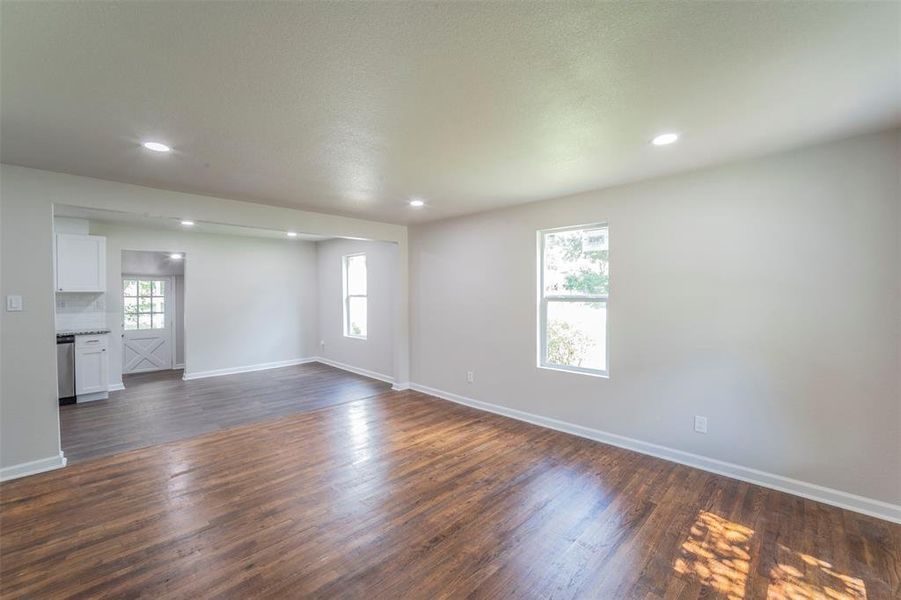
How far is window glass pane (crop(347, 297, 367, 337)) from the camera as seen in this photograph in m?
6.80

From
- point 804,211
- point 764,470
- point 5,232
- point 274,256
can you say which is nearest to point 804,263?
point 804,211

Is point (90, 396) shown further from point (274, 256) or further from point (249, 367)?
point (274, 256)

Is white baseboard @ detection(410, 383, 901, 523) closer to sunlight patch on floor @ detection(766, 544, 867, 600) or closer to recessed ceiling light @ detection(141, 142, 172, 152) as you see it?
sunlight patch on floor @ detection(766, 544, 867, 600)

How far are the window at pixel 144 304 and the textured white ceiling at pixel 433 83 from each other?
4.92 m

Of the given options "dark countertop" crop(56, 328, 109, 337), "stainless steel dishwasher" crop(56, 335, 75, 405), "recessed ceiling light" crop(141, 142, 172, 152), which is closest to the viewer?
"recessed ceiling light" crop(141, 142, 172, 152)

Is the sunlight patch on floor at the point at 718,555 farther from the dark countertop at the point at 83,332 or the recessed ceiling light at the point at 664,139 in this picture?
the dark countertop at the point at 83,332

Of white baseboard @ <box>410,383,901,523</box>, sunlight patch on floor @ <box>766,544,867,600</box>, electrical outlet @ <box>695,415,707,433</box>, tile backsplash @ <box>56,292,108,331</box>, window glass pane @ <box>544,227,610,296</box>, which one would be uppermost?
window glass pane @ <box>544,227,610,296</box>

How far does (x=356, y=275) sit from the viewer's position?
6.97 metres

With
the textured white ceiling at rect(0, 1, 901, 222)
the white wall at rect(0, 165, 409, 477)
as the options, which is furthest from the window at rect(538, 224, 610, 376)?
the white wall at rect(0, 165, 409, 477)

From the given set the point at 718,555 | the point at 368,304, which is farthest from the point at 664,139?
the point at 368,304

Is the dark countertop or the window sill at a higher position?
the dark countertop

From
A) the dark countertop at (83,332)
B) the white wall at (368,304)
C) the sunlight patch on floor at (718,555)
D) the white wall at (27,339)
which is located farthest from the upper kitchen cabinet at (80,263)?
the sunlight patch on floor at (718,555)

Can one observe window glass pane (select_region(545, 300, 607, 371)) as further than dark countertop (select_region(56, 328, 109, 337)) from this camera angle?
No

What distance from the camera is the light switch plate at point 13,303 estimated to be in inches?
115
